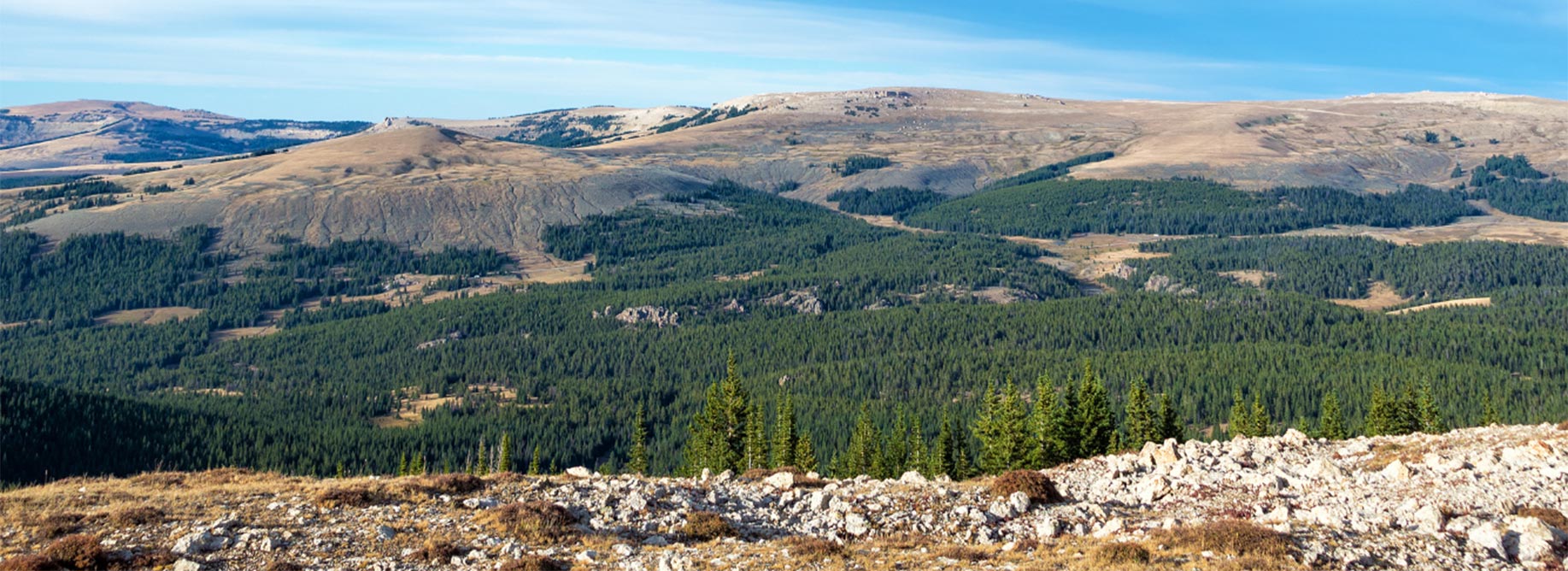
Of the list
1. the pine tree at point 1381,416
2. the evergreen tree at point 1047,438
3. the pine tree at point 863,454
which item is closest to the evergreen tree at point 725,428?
the pine tree at point 863,454

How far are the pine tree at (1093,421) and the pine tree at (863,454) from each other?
17568mm

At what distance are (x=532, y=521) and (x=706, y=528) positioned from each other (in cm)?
599

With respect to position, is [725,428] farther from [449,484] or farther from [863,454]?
[449,484]

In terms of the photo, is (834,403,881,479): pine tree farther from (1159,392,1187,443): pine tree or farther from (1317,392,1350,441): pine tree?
(1317,392,1350,441): pine tree

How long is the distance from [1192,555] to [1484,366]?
624 feet

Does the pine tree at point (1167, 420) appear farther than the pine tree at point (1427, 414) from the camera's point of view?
No

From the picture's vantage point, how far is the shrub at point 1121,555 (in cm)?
2869

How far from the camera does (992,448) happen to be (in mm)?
77062

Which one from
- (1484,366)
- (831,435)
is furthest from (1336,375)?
(831,435)

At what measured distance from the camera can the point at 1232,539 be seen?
29250 mm

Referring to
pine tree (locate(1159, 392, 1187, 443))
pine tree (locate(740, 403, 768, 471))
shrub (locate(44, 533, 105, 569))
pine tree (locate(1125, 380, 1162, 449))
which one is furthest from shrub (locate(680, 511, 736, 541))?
pine tree (locate(1159, 392, 1187, 443))

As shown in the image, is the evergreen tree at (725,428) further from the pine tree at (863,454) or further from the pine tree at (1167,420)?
the pine tree at (1167,420)

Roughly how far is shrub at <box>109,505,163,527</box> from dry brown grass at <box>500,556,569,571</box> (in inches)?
540

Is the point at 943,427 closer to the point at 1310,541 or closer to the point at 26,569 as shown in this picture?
the point at 1310,541
